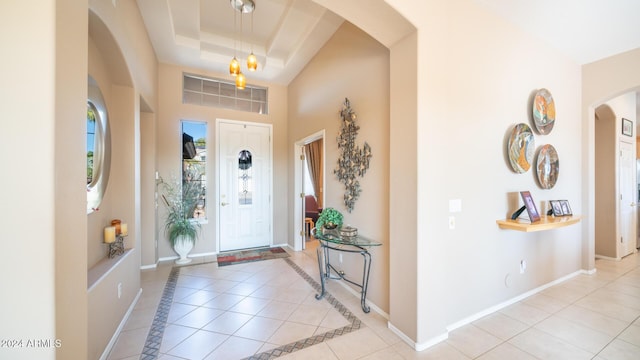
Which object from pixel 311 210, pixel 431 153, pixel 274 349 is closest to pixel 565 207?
pixel 431 153

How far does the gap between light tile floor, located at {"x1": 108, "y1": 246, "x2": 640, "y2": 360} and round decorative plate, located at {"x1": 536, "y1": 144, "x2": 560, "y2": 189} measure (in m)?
1.35

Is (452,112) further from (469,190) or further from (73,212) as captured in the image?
(73,212)

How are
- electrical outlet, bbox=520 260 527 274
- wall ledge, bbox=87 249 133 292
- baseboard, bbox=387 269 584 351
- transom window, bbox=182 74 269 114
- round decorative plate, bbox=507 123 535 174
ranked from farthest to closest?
transom window, bbox=182 74 269 114, electrical outlet, bbox=520 260 527 274, round decorative plate, bbox=507 123 535 174, baseboard, bbox=387 269 584 351, wall ledge, bbox=87 249 133 292

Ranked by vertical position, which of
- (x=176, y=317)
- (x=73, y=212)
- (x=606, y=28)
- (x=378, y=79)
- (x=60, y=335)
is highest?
(x=606, y=28)

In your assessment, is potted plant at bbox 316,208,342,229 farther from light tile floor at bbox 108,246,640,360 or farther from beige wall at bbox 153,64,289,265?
beige wall at bbox 153,64,289,265

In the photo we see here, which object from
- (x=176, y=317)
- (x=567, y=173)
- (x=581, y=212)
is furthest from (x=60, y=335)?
(x=581, y=212)

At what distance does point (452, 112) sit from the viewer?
2197 mm

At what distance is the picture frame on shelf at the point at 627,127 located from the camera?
13.3 feet

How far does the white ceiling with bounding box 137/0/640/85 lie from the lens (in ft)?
7.97

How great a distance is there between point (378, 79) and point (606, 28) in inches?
107

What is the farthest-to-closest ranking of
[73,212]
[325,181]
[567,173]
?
1. [325,181]
2. [567,173]
3. [73,212]

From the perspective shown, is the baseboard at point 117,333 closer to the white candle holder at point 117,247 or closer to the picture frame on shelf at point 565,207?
the white candle holder at point 117,247

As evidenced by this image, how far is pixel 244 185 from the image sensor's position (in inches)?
187

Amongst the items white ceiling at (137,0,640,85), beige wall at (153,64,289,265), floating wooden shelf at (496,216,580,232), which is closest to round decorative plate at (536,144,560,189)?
floating wooden shelf at (496,216,580,232)
